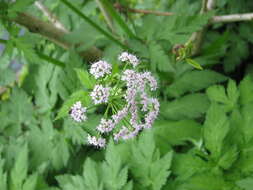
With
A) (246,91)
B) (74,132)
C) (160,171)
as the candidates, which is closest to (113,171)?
(160,171)

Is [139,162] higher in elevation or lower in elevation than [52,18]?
lower

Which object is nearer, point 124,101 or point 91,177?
point 124,101

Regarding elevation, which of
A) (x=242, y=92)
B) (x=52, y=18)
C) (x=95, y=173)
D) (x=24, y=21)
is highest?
(x=52, y=18)

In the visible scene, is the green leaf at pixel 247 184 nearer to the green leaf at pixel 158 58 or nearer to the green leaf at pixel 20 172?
the green leaf at pixel 158 58

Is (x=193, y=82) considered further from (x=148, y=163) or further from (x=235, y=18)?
(x=148, y=163)

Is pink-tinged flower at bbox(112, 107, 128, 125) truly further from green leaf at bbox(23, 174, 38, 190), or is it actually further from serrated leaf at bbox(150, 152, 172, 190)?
green leaf at bbox(23, 174, 38, 190)

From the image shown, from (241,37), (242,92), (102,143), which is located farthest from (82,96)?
(241,37)

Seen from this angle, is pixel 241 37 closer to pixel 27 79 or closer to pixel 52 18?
pixel 52 18
